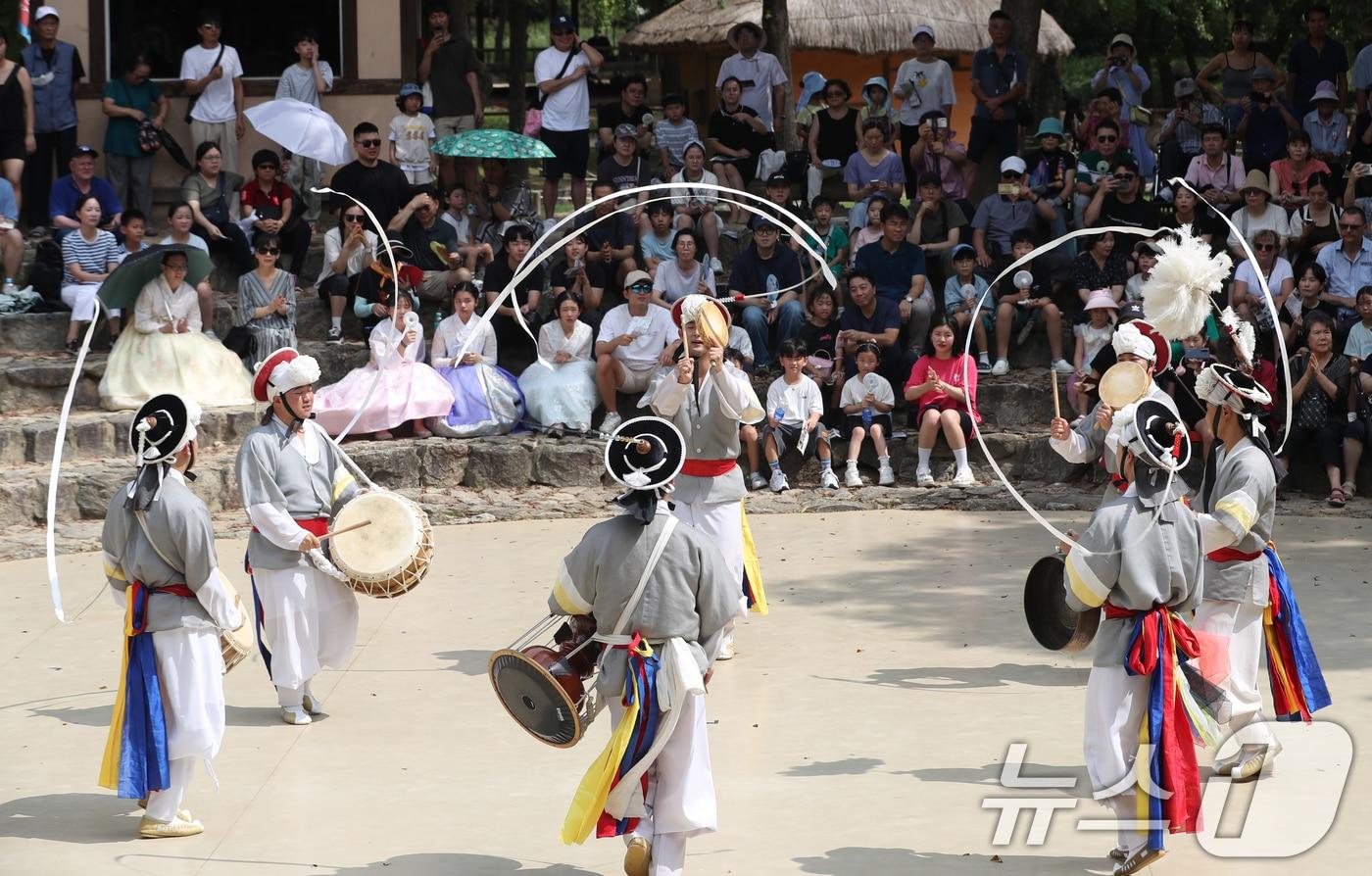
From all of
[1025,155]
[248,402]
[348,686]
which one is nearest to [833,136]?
[1025,155]

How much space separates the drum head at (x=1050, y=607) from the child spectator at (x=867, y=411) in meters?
5.24

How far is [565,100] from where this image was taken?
1459cm

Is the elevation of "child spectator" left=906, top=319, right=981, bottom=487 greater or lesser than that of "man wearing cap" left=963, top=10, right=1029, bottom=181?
lesser

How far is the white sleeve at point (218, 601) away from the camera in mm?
5859

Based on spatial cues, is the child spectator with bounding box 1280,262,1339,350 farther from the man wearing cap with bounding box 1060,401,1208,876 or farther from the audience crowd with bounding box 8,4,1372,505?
the man wearing cap with bounding box 1060,401,1208,876

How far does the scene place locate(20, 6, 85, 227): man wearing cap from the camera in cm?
1402

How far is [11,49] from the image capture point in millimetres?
17781

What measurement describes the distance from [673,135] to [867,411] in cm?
373

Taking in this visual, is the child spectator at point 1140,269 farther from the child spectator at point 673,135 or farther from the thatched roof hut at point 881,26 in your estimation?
the thatched roof hut at point 881,26

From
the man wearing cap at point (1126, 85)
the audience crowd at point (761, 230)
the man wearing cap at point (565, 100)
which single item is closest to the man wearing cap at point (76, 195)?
the audience crowd at point (761, 230)

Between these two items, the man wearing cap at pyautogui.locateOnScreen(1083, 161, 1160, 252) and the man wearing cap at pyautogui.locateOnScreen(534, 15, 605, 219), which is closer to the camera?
the man wearing cap at pyautogui.locateOnScreen(1083, 161, 1160, 252)

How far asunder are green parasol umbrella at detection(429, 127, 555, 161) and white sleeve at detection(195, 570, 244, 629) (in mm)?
7790

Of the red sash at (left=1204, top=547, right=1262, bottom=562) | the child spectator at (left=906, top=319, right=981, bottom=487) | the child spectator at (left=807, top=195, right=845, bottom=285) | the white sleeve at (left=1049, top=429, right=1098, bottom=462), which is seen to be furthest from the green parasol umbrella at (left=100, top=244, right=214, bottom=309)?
the red sash at (left=1204, top=547, right=1262, bottom=562)

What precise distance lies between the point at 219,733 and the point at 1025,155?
1014 cm
